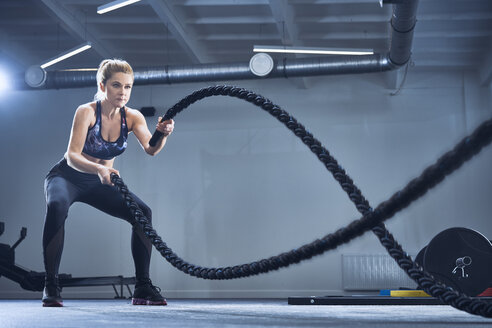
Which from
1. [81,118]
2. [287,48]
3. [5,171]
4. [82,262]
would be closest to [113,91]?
[81,118]

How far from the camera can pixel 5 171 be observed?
9.64 meters

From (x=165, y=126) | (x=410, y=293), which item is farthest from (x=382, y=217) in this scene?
(x=410, y=293)

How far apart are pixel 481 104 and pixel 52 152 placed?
21.3 feet

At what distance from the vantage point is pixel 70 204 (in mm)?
3580

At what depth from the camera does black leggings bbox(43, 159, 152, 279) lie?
11.2ft

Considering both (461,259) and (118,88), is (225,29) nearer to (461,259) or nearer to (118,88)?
(118,88)

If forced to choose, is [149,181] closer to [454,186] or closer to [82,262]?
[82,262]

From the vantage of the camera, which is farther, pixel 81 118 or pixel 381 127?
pixel 381 127

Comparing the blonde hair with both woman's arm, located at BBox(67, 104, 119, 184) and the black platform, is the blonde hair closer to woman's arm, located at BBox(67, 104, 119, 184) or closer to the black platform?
woman's arm, located at BBox(67, 104, 119, 184)

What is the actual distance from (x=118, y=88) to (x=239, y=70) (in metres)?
4.17

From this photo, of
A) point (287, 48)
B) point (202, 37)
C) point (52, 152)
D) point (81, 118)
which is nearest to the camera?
point (81, 118)

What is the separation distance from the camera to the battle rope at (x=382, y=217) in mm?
1436

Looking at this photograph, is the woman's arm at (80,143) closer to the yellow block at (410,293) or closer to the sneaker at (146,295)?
the sneaker at (146,295)

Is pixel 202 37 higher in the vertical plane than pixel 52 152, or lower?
higher
